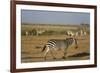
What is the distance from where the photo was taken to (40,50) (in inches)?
70.4

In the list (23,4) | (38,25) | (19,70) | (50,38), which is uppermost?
(23,4)

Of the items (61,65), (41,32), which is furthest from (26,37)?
(61,65)

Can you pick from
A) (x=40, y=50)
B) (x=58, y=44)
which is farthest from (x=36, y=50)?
(x=58, y=44)

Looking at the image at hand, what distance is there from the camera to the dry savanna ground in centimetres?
174

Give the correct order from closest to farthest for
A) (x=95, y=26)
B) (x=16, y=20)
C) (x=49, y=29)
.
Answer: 1. (x=16, y=20)
2. (x=49, y=29)
3. (x=95, y=26)

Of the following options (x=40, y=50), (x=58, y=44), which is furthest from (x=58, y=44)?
(x=40, y=50)

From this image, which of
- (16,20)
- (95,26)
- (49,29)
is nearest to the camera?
(16,20)

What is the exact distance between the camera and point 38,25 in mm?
1783

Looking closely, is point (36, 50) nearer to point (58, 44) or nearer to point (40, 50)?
point (40, 50)

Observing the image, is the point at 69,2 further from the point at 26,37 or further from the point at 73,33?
the point at 26,37

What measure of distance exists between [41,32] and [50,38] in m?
0.10

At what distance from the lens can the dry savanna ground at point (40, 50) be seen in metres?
1.74

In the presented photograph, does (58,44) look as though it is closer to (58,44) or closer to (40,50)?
(58,44)

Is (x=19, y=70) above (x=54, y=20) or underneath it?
underneath
